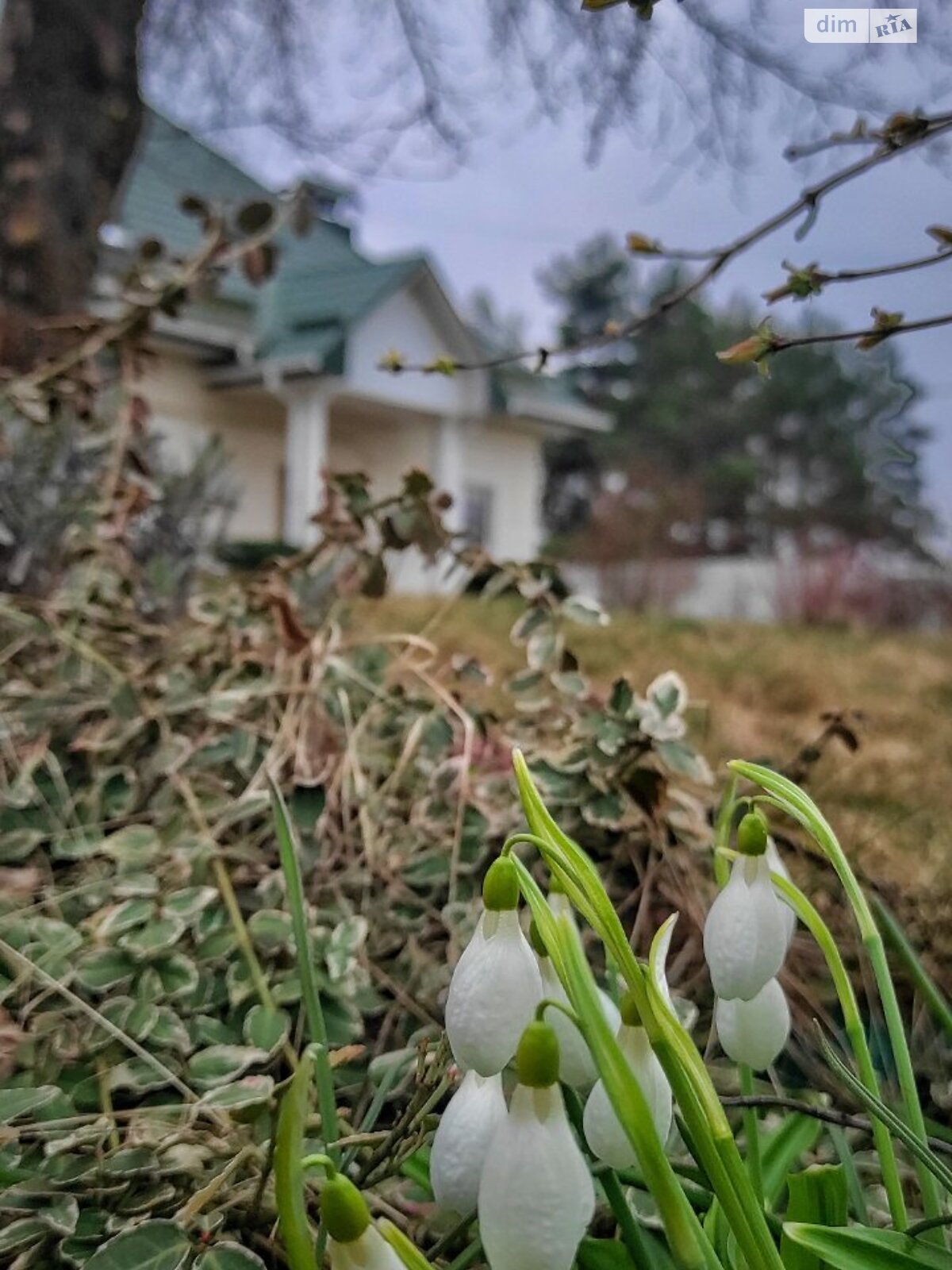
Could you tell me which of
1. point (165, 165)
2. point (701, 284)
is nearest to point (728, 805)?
point (701, 284)

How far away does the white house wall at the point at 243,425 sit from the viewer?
6.78 metres

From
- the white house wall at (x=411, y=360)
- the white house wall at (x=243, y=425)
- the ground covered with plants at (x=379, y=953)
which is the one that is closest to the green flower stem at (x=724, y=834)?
the ground covered with plants at (x=379, y=953)

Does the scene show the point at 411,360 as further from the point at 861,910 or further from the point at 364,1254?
the point at 364,1254

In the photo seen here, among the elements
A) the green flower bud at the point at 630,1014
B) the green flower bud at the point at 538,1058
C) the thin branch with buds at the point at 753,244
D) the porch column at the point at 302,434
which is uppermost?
the porch column at the point at 302,434

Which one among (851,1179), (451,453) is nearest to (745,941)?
(851,1179)

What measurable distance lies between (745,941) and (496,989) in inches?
4.4

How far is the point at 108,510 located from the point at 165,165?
→ 17.6 ft

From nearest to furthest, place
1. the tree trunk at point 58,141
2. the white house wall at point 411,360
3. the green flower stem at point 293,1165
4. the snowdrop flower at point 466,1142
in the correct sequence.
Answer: the green flower stem at point 293,1165 → the snowdrop flower at point 466,1142 → the tree trunk at point 58,141 → the white house wall at point 411,360

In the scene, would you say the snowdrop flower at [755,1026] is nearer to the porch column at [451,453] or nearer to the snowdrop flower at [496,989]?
the snowdrop flower at [496,989]

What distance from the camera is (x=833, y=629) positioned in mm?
5676

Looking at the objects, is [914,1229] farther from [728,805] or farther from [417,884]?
[417,884]

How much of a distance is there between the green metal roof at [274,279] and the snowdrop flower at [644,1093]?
6096 millimetres

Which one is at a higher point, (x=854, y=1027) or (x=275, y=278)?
(x=275, y=278)

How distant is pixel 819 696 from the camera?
8.36ft
